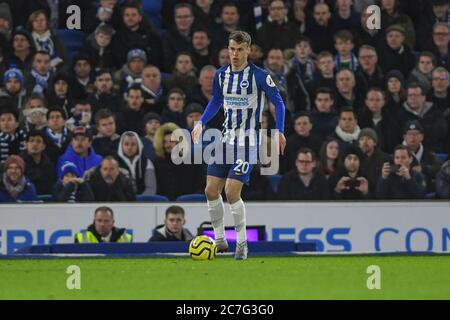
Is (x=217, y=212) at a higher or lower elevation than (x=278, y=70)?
lower

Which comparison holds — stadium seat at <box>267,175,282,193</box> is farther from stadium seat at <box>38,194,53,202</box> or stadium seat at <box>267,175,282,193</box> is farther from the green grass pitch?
the green grass pitch

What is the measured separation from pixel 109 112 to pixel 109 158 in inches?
35.1

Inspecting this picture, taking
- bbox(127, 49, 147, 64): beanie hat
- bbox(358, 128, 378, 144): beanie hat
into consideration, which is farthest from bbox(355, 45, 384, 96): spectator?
bbox(127, 49, 147, 64): beanie hat

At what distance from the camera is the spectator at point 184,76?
53.8ft

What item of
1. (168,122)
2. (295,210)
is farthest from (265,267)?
(168,122)

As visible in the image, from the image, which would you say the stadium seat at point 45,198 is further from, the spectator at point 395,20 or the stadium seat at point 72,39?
the spectator at point 395,20

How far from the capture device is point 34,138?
15258mm

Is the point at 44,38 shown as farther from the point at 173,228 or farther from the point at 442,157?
the point at 442,157

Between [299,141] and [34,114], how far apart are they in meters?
3.67

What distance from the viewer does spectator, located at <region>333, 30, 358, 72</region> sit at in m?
16.8

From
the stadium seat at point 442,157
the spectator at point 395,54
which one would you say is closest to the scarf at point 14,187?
the spectator at point 395,54

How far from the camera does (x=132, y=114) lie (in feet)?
52.2

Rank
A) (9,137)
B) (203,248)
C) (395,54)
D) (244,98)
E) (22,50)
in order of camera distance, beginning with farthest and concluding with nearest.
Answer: (395,54)
(22,50)
(9,137)
(203,248)
(244,98)

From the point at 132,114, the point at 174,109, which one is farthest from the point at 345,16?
the point at 132,114
